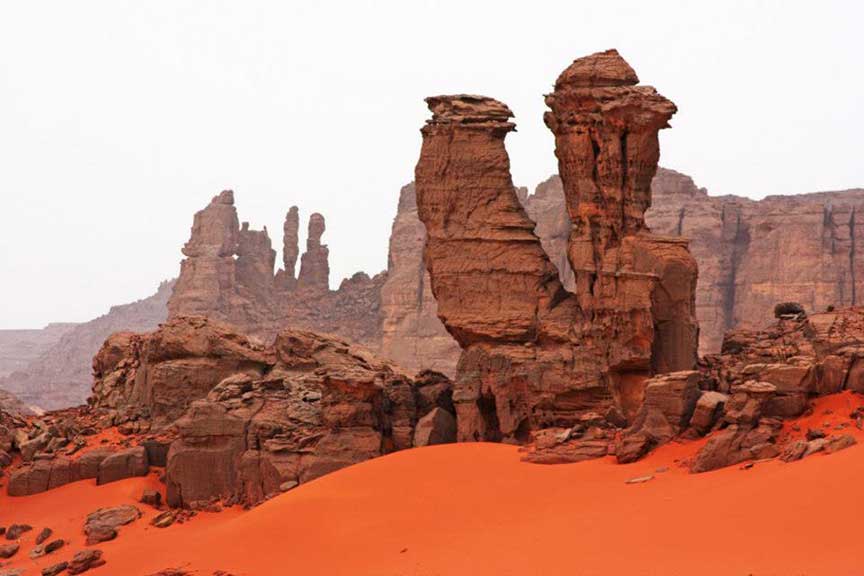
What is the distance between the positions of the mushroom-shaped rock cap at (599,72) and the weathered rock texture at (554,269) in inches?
1.2

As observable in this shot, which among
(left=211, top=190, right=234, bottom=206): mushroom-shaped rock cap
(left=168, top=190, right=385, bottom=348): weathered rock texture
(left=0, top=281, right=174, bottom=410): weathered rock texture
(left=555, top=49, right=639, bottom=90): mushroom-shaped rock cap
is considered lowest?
(left=0, top=281, right=174, bottom=410): weathered rock texture

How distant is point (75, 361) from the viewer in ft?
320

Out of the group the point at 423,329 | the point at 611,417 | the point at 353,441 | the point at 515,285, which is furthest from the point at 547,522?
the point at 423,329

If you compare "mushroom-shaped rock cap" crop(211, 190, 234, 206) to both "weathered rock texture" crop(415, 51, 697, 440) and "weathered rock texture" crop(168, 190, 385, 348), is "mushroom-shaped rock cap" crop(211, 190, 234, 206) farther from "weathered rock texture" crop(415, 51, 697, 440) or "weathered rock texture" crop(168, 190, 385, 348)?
"weathered rock texture" crop(415, 51, 697, 440)

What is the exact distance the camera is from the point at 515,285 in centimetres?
2442

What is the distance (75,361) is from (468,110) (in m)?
80.8

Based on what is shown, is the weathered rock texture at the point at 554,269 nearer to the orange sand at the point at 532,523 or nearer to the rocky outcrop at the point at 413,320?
the orange sand at the point at 532,523

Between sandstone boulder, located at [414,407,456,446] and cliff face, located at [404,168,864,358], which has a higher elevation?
cliff face, located at [404,168,864,358]

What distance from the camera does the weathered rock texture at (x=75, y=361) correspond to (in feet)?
289

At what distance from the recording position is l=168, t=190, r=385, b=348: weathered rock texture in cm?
6925

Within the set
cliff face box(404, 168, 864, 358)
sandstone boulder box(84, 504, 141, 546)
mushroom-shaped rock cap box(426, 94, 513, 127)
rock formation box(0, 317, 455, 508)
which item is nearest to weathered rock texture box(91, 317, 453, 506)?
rock formation box(0, 317, 455, 508)

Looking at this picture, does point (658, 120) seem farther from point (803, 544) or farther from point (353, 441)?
point (803, 544)

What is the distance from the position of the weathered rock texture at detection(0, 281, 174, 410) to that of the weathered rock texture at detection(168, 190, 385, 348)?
71.9 ft

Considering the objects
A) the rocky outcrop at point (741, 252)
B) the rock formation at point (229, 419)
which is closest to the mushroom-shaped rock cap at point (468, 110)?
the rock formation at point (229, 419)
